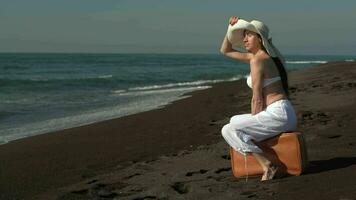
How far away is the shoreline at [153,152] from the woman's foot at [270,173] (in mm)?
108

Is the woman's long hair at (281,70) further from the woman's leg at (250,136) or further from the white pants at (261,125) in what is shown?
the woman's leg at (250,136)

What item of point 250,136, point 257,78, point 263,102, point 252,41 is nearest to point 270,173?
point 250,136

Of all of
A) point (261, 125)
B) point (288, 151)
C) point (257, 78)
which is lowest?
point (288, 151)

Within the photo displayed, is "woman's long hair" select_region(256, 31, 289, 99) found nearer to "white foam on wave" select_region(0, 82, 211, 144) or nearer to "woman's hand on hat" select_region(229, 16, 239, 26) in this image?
"woman's hand on hat" select_region(229, 16, 239, 26)

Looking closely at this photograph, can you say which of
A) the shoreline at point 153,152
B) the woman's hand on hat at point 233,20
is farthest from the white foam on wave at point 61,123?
the woman's hand on hat at point 233,20

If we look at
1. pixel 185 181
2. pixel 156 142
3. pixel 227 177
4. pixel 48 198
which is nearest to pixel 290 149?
pixel 227 177

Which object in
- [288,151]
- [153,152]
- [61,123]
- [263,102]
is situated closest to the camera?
[288,151]

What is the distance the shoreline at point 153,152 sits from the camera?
19.9ft

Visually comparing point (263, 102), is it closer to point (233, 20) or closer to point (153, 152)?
point (233, 20)

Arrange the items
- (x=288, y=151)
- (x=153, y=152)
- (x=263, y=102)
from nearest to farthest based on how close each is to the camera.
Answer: (x=288, y=151)
(x=263, y=102)
(x=153, y=152)

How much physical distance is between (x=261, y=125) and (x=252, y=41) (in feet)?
2.69

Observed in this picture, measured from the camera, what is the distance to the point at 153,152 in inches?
323

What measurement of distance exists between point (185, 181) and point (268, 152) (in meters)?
1.01

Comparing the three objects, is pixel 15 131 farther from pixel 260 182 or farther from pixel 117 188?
pixel 260 182
